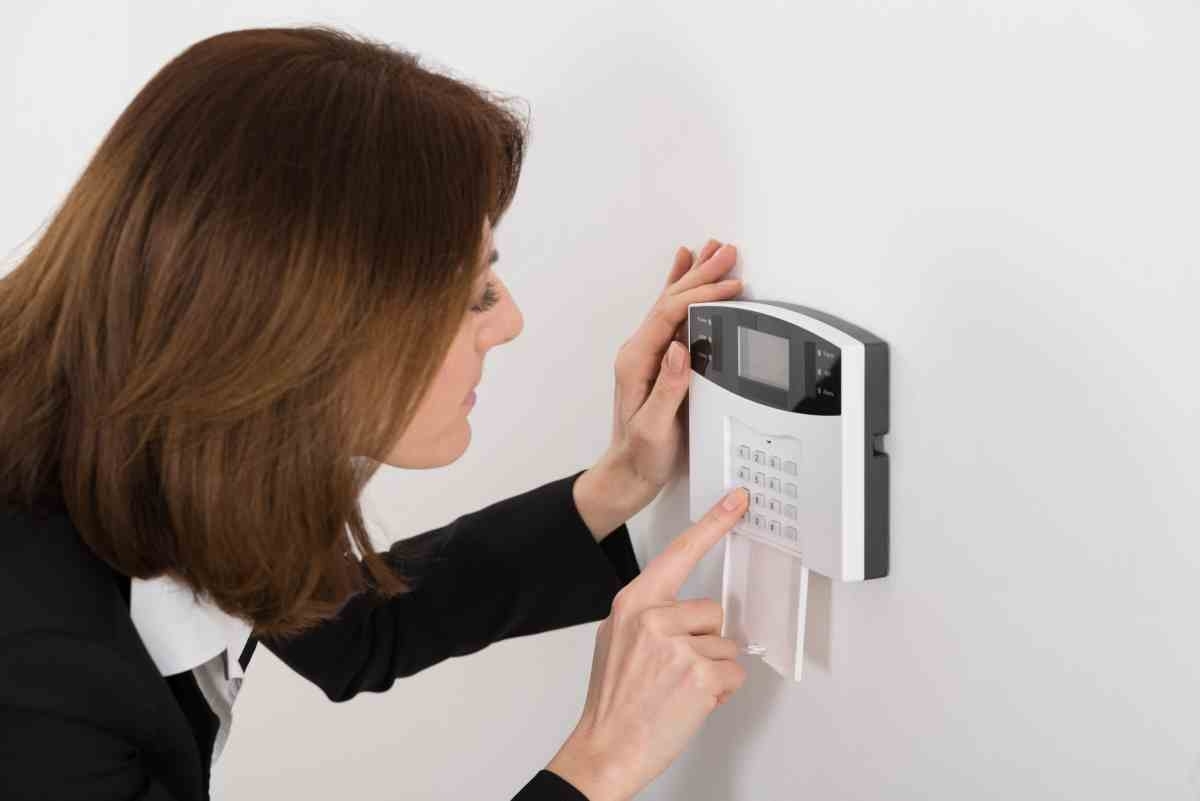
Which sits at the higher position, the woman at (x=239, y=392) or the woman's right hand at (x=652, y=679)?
the woman at (x=239, y=392)

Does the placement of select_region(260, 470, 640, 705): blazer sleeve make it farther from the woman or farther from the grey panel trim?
the grey panel trim

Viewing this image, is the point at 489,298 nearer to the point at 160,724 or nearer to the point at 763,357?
the point at 763,357

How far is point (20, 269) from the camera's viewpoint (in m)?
0.70

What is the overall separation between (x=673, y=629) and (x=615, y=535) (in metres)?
0.20

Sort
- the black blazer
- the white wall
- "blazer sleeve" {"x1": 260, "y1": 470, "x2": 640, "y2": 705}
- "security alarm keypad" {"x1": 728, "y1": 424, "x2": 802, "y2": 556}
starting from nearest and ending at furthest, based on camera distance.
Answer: the white wall < the black blazer < "security alarm keypad" {"x1": 728, "y1": 424, "x2": 802, "y2": 556} < "blazer sleeve" {"x1": 260, "y1": 470, "x2": 640, "y2": 705}

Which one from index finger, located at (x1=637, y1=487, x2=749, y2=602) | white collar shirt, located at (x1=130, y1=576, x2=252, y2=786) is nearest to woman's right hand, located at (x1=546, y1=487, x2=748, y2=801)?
index finger, located at (x1=637, y1=487, x2=749, y2=602)

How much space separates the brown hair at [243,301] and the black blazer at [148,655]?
0.03m

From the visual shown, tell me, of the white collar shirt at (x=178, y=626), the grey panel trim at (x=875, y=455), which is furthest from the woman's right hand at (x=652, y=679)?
the white collar shirt at (x=178, y=626)

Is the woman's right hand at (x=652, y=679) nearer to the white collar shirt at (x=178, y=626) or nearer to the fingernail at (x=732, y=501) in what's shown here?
the fingernail at (x=732, y=501)

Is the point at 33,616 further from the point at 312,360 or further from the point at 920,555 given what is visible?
the point at 920,555

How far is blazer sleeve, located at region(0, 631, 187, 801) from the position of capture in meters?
0.61

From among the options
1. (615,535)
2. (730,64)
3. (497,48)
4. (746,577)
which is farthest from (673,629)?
(497,48)

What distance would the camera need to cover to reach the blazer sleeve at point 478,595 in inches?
36.2

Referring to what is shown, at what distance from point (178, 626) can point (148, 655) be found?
0.12 feet
